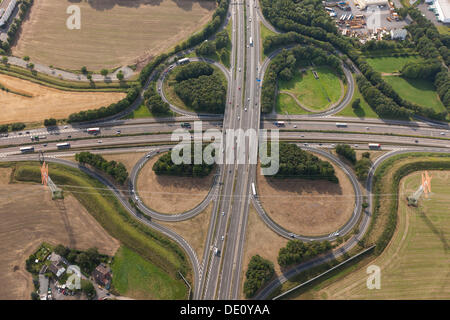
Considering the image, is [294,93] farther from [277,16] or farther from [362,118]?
[277,16]

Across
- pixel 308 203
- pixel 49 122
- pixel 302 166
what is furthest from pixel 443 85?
pixel 49 122

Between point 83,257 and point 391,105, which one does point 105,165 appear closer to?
point 83,257

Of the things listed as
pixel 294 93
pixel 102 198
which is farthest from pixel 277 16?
pixel 102 198

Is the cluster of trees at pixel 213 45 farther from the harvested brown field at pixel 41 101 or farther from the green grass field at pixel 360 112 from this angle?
the green grass field at pixel 360 112

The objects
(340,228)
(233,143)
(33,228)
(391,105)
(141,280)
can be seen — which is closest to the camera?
(141,280)

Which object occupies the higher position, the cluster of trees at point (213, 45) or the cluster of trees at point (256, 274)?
the cluster of trees at point (213, 45)

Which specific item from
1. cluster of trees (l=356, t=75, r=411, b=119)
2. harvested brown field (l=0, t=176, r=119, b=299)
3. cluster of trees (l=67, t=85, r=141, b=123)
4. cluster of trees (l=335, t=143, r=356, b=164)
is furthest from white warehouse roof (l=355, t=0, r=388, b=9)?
harvested brown field (l=0, t=176, r=119, b=299)

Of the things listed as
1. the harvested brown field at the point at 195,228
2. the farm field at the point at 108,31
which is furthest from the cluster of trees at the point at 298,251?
the farm field at the point at 108,31
